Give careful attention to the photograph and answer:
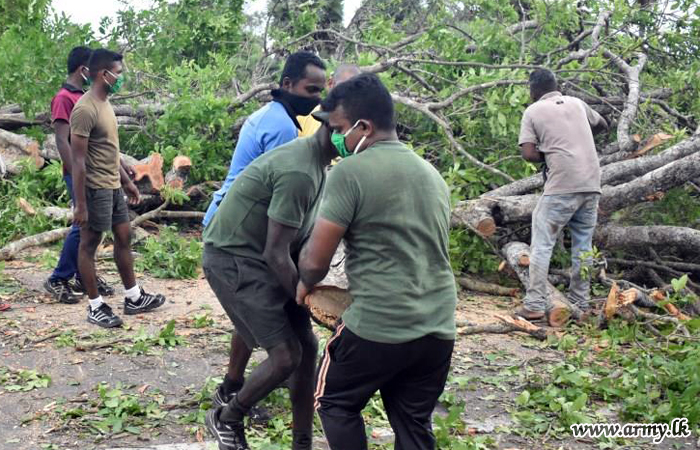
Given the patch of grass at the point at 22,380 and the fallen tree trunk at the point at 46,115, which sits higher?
the fallen tree trunk at the point at 46,115

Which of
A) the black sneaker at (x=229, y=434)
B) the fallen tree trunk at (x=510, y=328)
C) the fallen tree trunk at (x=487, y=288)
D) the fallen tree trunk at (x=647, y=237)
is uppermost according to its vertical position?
the fallen tree trunk at (x=647, y=237)

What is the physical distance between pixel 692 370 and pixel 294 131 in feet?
9.17

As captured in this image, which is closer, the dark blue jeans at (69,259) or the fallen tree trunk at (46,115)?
the dark blue jeans at (69,259)

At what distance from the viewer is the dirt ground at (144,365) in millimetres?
4199

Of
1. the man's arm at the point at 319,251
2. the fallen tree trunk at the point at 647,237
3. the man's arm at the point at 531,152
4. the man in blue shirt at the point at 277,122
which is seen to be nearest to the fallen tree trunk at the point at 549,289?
the fallen tree trunk at the point at 647,237

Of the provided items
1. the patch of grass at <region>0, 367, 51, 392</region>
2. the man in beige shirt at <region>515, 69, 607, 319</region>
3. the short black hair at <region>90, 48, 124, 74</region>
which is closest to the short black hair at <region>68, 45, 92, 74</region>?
the short black hair at <region>90, 48, 124, 74</region>

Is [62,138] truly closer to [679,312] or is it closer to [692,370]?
[692,370]

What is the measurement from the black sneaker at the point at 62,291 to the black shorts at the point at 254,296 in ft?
10.3

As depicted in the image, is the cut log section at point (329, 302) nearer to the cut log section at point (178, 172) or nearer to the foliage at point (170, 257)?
the foliage at point (170, 257)

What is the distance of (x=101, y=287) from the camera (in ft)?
22.4

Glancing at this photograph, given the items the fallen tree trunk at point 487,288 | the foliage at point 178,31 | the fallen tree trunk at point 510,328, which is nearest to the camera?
the fallen tree trunk at point 510,328

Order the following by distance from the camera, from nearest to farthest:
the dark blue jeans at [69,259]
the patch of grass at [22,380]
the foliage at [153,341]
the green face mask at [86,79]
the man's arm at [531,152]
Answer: the patch of grass at [22,380] < the foliage at [153,341] < the green face mask at [86,79] < the dark blue jeans at [69,259] < the man's arm at [531,152]

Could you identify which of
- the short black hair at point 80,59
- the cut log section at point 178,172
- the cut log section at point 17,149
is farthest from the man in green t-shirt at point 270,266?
the cut log section at point 17,149

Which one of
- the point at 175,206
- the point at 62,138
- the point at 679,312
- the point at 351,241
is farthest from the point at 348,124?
the point at 175,206
